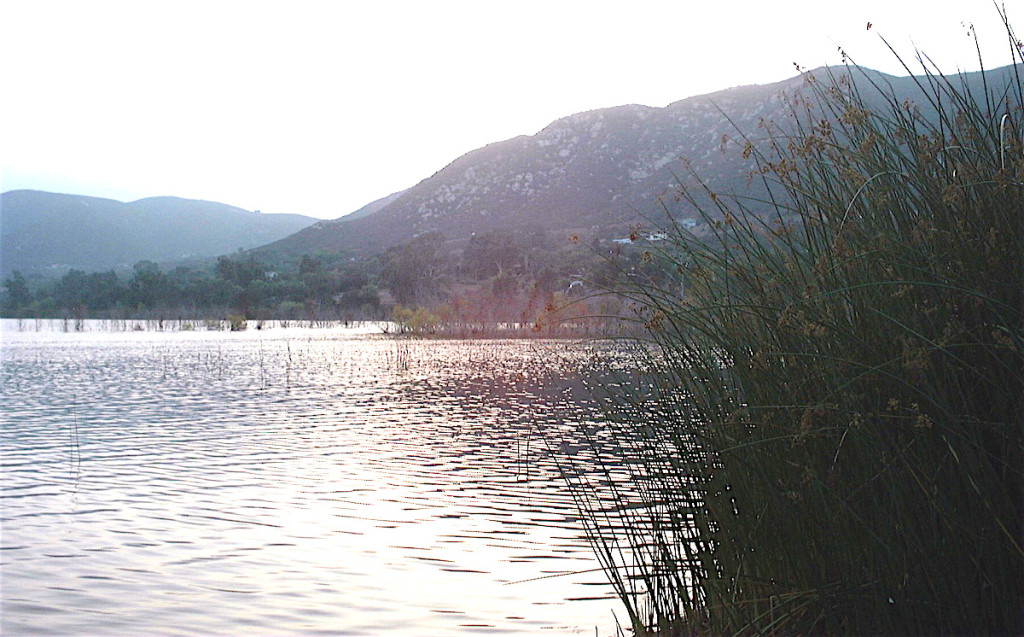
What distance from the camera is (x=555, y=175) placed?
86.6 meters

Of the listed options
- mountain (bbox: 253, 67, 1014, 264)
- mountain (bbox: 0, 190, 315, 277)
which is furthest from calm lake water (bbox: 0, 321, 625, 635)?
mountain (bbox: 0, 190, 315, 277)

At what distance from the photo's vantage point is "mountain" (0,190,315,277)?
11006 cm

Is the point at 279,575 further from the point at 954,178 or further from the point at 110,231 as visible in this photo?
the point at 110,231

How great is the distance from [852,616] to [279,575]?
138 inches

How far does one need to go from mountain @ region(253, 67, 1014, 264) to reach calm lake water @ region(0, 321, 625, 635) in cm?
5744

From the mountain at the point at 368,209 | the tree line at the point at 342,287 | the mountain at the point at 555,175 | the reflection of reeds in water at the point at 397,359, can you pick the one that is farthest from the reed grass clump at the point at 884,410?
the mountain at the point at 368,209

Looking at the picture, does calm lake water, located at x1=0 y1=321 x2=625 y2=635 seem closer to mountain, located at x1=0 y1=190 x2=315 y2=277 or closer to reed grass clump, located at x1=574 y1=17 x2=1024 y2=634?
reed grass clump, located at x1=574 y1=17 x2=1024 y2=634

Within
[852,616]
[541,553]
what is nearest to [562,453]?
[541,553]

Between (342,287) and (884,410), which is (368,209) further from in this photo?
(884,410)

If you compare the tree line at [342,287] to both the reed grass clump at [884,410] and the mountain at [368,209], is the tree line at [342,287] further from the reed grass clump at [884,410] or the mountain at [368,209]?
the mountain at [368,209]

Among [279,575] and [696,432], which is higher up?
[696,432]

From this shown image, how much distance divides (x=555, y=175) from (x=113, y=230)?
73012 millimetres

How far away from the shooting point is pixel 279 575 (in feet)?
17.5

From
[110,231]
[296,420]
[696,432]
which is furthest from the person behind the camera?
[110,231]
